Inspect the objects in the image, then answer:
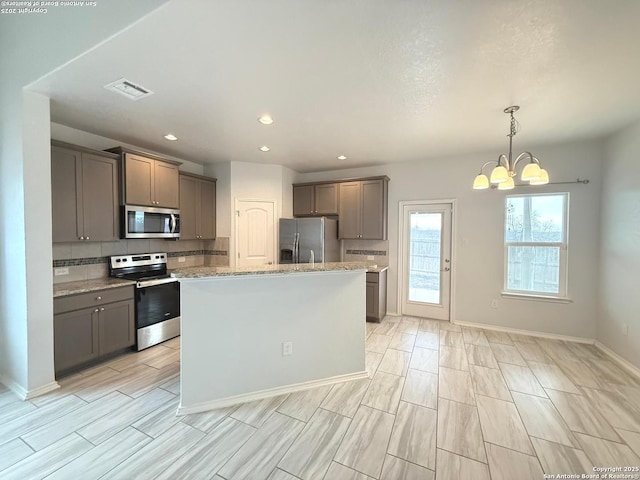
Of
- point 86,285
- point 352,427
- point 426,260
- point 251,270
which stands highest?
point 251,270

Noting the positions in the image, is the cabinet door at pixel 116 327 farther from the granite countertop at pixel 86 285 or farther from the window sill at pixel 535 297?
the window sill at pixel 535 297

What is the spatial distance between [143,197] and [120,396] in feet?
7.68

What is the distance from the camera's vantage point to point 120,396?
7.79 feet

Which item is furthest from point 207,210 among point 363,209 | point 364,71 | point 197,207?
point 364,71

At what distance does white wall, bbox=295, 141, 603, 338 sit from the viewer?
3568 millimetres

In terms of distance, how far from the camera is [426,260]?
4.52m

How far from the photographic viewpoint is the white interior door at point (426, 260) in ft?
14.4

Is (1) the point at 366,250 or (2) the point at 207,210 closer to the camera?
(2) the point at 207,210

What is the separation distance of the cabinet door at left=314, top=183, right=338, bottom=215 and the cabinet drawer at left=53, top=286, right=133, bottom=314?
3.11 meters

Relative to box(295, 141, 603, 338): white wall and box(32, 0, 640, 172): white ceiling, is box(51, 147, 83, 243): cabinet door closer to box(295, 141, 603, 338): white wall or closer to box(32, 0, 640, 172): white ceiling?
box(32, 0, 640, 172): white ceiling

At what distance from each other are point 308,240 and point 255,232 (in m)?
0.98

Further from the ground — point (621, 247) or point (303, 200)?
point (303, 200)

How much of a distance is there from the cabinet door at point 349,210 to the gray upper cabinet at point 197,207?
2.27 m

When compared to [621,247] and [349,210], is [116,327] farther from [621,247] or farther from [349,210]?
[621,247]
